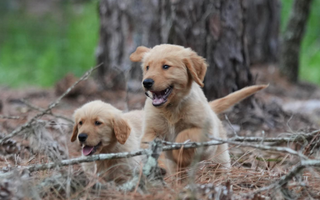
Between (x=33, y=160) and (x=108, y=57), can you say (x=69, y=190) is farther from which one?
(x=108, y=57)

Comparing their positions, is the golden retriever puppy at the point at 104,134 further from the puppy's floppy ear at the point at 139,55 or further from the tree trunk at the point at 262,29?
the tree trunk at the point at 262,29

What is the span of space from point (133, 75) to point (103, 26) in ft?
3.92

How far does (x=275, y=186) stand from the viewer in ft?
8.68

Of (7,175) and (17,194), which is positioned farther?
(7,175)

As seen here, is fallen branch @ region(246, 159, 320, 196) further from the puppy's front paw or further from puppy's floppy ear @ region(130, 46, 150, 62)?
puppy's floppy ear @ region(130, 46, 150, 62)

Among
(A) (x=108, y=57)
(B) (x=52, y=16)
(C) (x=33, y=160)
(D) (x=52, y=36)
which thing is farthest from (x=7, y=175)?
(B) (x=52, y=16)

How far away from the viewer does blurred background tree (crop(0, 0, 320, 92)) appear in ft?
17.8

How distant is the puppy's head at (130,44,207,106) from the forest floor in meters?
0.59

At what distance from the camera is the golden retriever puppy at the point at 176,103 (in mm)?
3691

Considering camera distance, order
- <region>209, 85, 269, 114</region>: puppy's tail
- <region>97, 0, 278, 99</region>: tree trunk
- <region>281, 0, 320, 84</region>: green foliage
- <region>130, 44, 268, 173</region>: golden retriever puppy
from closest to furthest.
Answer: <region>130, 44, 268, 173</region>: golden retriever puppy
<region>209, 85, 269, 114</region>: puppy's tail
<region>97, 0, 278, 99</region>: tree trunk
<region>281, 0, 320, 84</region>: green foliage

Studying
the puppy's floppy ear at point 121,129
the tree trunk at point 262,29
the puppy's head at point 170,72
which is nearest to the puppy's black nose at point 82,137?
the puppy's floppy ear at point 121,129

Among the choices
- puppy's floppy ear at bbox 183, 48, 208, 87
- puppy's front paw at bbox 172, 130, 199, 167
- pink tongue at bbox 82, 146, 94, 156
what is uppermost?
puppy's floppy ear at bbox 183, 48, 208, 87

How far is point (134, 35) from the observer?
694cm

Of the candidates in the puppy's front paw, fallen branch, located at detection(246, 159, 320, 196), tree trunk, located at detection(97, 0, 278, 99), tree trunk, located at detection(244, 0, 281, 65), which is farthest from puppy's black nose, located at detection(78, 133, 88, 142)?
tree trunk, located at detection(244, 0, 281, 65)
